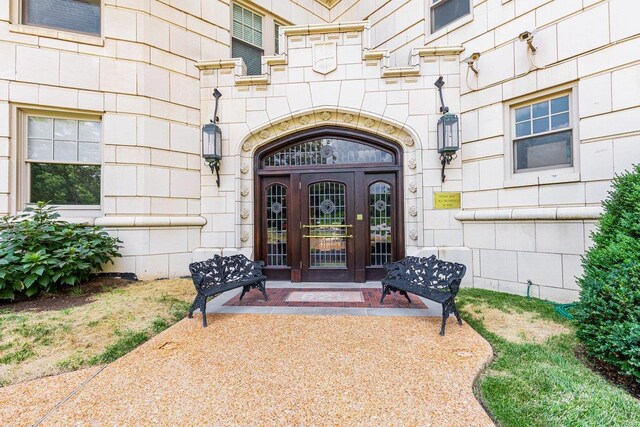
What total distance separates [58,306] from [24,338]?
3.46ft

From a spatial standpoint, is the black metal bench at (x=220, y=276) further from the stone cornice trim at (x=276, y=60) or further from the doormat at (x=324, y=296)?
the stone cornice trim at (x=276, y=60)

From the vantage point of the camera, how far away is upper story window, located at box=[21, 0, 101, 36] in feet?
16.6

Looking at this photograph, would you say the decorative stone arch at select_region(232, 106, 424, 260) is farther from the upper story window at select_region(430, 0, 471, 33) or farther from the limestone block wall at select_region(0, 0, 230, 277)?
the upper story window at select_region(430, 0, 471, 33)

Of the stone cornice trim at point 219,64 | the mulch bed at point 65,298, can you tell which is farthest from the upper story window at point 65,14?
the mulch bed at point 65,298

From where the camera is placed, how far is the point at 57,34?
4992 mm

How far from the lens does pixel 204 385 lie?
2295mm

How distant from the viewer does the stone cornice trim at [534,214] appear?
13.4ft

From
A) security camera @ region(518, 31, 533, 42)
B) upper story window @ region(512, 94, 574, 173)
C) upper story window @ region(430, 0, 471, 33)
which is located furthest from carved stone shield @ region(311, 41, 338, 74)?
upper story window @ region(512, 94, 574, 173)

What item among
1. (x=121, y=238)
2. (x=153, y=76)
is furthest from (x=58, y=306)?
(x=153, y=76)

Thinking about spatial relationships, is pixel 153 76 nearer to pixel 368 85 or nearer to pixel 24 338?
pixel 368 85

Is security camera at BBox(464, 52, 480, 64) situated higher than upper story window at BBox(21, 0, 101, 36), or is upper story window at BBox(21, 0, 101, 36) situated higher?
upper story window at BBox(21, 0, 101, 36)

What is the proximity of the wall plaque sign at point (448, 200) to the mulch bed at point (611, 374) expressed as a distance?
306 centimetres

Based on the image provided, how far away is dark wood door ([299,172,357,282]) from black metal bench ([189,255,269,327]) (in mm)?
1540

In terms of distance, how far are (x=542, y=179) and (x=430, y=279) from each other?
2656 millimetres
